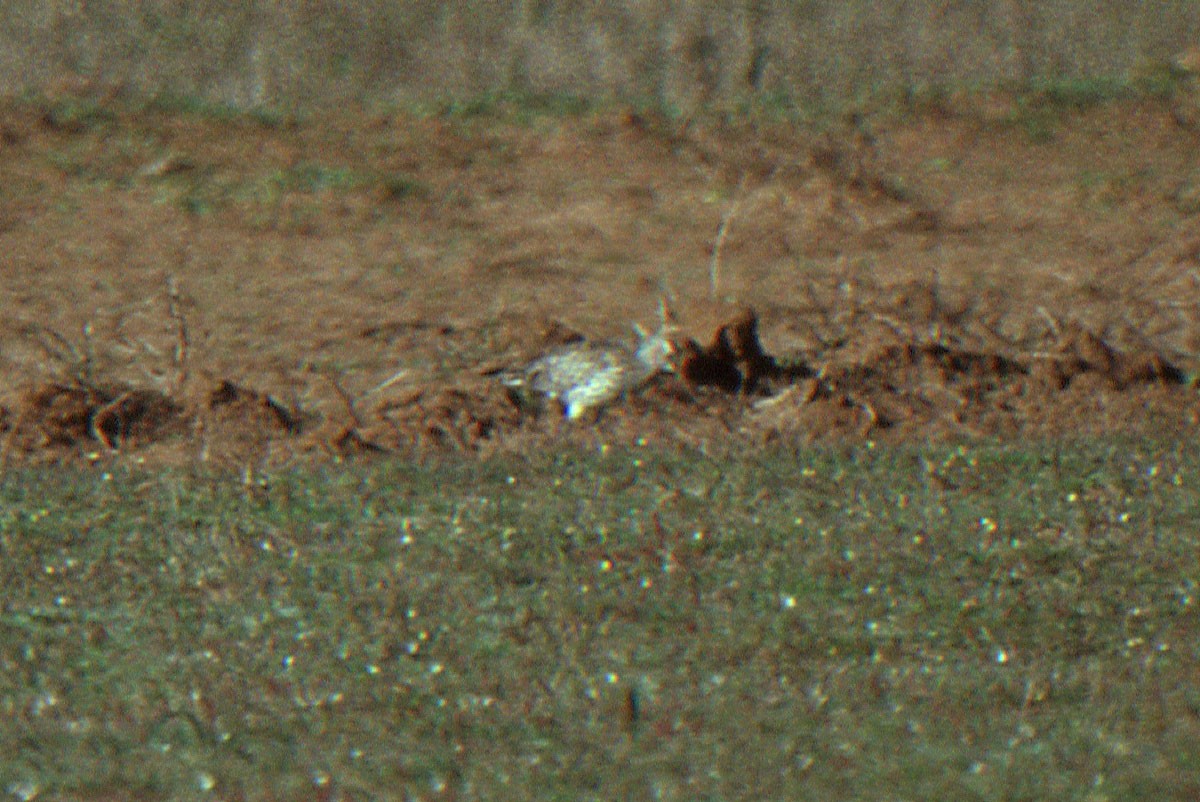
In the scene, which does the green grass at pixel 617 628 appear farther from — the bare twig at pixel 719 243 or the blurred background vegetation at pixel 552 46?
the blurred background vegetation at pixel 552 46

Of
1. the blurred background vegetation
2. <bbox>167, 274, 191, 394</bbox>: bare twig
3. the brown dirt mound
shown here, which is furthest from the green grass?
the blurred background vegetation

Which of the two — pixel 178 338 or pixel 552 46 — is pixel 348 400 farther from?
pixel 552 46

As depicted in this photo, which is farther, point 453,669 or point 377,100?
point 377,100

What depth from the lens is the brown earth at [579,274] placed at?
226 inches

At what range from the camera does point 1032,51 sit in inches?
339

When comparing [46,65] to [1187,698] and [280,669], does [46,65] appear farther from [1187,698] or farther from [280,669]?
[1187,698]

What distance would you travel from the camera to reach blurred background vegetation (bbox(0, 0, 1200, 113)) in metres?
→ 8.46

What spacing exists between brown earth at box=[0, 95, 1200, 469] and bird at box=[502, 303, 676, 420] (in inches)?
3.0

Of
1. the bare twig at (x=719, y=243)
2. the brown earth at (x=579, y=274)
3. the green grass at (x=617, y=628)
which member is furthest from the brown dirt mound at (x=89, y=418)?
the bare twig at (x=719, y=243)

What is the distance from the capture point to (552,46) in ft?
27.9

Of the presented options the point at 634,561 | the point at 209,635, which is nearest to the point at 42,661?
the point at 209,635

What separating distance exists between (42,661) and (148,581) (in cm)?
47

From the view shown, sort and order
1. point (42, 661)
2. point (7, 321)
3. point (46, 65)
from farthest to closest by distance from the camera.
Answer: point (46, 65), point (7, 321), point (42, 661)

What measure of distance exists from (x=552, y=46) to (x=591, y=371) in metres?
2.95
